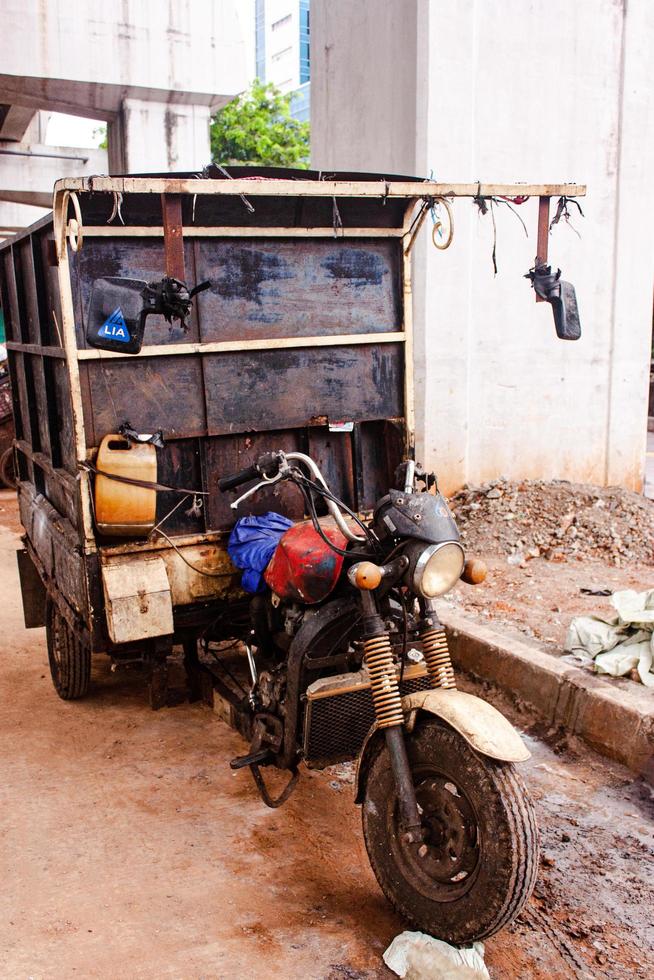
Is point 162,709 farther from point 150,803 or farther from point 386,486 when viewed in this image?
point 386,486

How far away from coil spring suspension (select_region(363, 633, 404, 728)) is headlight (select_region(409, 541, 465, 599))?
23 centimetres

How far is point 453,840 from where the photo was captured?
2.88 m

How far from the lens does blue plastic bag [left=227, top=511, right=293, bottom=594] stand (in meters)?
3.95

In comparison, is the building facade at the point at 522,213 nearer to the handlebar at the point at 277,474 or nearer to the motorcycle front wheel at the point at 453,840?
the handlebar at the point at 277,474

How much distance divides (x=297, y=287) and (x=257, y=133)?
2268cm

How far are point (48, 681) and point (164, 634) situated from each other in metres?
1.98

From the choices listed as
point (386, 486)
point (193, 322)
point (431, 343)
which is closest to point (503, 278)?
point (431, 343)

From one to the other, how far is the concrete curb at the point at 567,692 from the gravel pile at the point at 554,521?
2091 millimetres

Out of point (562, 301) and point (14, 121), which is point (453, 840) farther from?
point (14, 121)

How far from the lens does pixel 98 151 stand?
639 inches

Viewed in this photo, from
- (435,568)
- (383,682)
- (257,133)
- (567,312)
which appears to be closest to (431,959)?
(383,682)

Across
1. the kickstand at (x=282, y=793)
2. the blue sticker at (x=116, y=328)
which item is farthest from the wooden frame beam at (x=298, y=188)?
the kickstand at (x=282, y=793)

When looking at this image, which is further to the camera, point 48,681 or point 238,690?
point 48,681

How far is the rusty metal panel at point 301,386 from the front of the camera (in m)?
4.40
